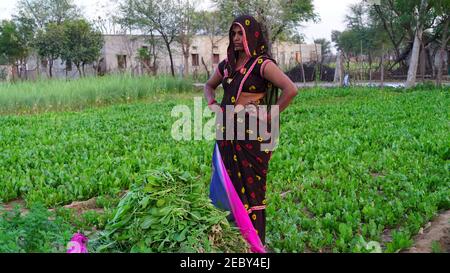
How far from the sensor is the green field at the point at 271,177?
299 cm

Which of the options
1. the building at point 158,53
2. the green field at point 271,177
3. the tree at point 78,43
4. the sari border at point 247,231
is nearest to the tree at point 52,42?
the tree at point 78,43

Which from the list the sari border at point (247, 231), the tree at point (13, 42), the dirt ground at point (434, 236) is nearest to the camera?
the sari border at point (247, 231)

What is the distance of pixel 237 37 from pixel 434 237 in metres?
2.20

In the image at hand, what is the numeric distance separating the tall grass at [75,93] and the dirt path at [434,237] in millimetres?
12198

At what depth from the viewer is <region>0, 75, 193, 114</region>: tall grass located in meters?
14.4

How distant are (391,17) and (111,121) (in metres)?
22.7

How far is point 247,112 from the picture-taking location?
3.44m

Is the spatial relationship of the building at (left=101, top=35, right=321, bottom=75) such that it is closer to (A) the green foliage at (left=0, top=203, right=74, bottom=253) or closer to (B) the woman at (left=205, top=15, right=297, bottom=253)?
(B) the woman at (left=205, top=15, right=297, bottom=253)

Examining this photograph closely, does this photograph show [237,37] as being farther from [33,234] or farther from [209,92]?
[33,234]

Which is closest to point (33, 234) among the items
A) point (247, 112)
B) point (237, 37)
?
point (247, 112)

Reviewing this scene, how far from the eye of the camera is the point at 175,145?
7.87 m

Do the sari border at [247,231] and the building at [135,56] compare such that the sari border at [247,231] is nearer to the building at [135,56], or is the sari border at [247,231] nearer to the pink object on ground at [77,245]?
the pink object on ground at [77,245]

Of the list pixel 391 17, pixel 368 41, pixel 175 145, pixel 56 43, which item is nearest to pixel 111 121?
pixel 175 145
